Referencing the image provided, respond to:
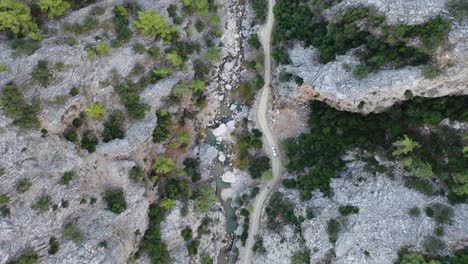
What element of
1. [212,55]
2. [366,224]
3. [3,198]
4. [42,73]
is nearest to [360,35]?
[212,55]

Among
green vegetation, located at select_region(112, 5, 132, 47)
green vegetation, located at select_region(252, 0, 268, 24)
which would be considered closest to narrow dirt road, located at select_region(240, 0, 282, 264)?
green vegetation, located at select_region(252, 0, 268, 24)

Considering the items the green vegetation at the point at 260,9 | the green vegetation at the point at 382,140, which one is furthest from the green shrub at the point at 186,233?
the green vegetation at the point at 260,9

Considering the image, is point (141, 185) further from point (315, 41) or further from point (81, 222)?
point (315, 41)

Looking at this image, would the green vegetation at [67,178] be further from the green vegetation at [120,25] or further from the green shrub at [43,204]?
the green vegetation at [120,25]

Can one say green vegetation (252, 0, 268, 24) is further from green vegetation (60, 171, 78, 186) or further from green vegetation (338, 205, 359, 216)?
green vegetation (60, 171, 78, 186)

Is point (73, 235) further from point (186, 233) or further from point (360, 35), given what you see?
point (360, 35)

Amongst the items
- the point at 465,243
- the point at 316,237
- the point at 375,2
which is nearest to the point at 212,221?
the point at 316,237
